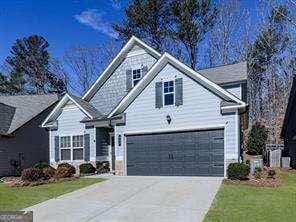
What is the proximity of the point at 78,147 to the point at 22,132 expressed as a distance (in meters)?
5.59

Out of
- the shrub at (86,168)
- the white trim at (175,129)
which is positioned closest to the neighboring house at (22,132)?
the shrub at (86,168)

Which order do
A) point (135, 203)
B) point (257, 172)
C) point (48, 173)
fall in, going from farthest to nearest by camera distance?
point (48, 173) → point (257, 172) → point (135, 203)

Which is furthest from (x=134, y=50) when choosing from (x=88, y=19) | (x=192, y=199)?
(x=88, y=19)

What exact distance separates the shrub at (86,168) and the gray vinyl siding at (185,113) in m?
2.63

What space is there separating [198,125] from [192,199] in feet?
24.9

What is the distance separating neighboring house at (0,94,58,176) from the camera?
28.0 m

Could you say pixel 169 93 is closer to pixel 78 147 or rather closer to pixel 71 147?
pixel 78 147

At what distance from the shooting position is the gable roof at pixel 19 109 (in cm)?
2886

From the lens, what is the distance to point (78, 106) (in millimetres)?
26297

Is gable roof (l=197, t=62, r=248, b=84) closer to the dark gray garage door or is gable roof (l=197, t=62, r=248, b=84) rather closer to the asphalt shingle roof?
the dark gray garage door

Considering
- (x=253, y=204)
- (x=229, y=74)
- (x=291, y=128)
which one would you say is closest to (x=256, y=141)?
(x=291, y=128)

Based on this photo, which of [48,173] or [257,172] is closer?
[257,172]

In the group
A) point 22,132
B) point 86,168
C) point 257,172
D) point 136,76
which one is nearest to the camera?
point 257,172

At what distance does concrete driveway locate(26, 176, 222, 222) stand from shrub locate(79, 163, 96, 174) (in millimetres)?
6044
